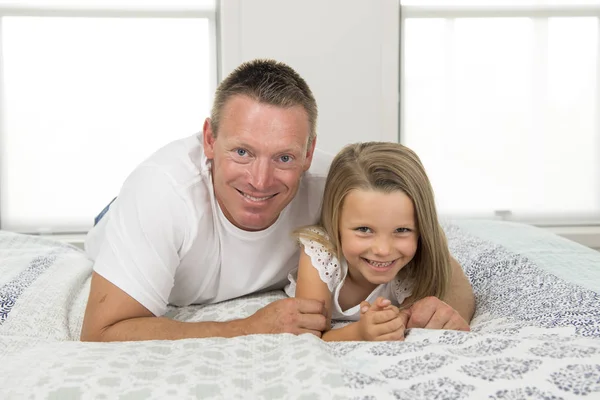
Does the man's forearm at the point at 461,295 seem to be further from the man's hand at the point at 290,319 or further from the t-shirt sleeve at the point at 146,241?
the t-shirt sleeve at the point at 146,241

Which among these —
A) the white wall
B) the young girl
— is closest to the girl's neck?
the young girl

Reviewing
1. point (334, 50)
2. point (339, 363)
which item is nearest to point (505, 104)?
point (334, 50)

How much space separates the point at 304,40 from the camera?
3656mm

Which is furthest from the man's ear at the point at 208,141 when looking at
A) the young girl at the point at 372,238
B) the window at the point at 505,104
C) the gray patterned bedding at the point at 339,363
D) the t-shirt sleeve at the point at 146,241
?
the window at the point at 505,104

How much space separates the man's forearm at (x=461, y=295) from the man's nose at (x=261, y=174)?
0.56m

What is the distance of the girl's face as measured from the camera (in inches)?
68.3

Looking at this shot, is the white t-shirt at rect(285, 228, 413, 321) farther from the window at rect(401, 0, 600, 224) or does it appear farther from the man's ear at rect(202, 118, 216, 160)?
the window at rect(401, 0, 600, 224)

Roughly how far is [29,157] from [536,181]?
8.89 feet

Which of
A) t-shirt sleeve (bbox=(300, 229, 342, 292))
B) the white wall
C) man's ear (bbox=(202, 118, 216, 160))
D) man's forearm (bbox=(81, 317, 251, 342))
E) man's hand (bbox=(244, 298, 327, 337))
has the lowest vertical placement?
man's forearm (bbox=(81, 317, 251, 342))

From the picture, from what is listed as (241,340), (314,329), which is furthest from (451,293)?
(241,340)

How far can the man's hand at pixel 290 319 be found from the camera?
1.67 meters

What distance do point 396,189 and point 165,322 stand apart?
0.64 metres

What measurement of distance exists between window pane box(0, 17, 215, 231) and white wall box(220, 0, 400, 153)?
248 mm

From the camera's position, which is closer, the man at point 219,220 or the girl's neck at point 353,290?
the man at point 219,220
